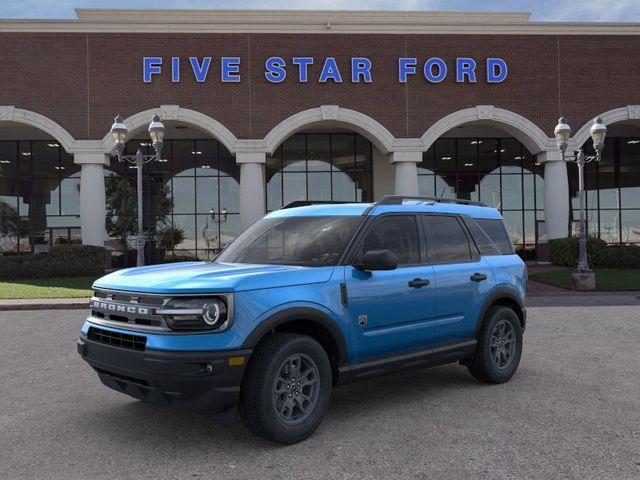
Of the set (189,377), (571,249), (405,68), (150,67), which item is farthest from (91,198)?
(189,377)

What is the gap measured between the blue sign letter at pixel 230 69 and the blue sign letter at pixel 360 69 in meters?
5.01

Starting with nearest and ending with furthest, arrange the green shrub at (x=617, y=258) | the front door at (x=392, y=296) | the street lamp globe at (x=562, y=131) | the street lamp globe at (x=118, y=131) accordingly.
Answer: the front door at (x=392, y=296) → the street lamp globe at (x=118, y=131) → the street lamp globe at (x=562, y=131) → the green shrub at (x=617, y=258)

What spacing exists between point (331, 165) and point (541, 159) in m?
10.5

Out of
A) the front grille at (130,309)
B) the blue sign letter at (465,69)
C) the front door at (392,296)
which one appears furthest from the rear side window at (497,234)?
the blue sign letter at (465,69)

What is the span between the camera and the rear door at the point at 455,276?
5582mm

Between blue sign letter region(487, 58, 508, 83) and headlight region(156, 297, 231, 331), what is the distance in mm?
23561

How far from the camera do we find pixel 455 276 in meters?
5.75

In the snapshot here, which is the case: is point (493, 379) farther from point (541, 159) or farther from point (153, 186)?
point (153, 186)

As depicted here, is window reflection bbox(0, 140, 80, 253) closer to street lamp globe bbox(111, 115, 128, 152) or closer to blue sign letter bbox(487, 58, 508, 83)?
street lamp globe bbox(111, 115, 128, 152)

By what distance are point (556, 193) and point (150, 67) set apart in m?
18.8

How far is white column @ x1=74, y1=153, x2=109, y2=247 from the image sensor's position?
2366 centimetres

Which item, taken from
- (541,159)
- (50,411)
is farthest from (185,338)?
(541,159)

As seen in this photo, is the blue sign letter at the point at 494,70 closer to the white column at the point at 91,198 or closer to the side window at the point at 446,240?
the white column at the point at 91,198

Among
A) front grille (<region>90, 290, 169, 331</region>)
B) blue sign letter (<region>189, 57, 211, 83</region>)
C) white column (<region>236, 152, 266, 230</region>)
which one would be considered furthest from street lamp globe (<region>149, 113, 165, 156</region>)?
front grille (<region>90, 290, 169, 331</region>)
